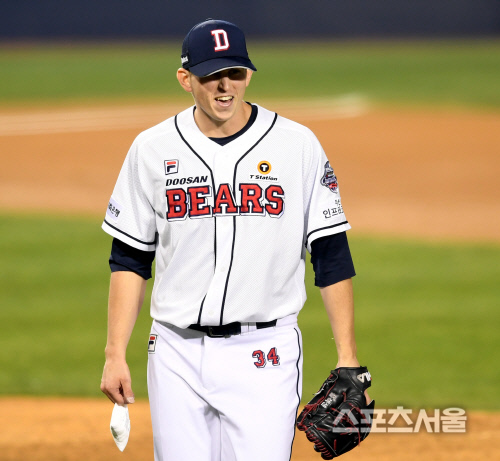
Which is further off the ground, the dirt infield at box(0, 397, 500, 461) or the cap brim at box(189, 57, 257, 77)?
the cap brim at box(189, 57, 257, 77)

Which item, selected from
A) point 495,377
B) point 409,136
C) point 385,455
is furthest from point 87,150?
point 385,455

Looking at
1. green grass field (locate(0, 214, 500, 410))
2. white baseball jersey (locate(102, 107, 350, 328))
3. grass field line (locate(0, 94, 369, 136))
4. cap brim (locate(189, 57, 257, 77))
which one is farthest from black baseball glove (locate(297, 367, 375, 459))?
grass field line (locate(0, 94, 369, 136))

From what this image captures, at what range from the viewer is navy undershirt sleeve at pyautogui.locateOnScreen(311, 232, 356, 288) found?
3.12 m

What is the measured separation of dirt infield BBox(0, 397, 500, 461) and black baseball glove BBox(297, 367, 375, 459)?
2269 millimetres

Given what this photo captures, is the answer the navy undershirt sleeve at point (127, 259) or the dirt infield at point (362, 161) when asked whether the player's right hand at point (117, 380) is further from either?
the dirt infield at point (362, 161)

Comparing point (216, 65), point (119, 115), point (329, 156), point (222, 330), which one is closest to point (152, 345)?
point (222, 330)

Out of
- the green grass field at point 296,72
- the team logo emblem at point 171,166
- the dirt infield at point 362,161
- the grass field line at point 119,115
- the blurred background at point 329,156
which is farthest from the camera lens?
the green grass field at point 296,72

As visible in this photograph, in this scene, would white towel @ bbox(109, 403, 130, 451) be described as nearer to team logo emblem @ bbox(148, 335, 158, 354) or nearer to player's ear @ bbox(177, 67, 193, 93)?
team logo emblem @ bbox(148, 335, 158, 354)

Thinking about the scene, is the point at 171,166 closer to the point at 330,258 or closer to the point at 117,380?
the point at 330,258

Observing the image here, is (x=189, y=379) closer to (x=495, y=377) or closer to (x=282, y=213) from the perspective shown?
(x=282, y=213)

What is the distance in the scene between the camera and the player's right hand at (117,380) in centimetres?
310

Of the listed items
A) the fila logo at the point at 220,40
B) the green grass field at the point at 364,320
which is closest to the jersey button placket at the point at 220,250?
the fila logo at the point at 220,40

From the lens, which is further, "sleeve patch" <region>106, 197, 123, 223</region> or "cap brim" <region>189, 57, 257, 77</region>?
"sleeve patch" <region>106, 197, 123, 223</region>

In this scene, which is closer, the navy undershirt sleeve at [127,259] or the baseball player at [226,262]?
the baseball player at [226,262]
